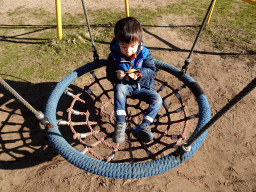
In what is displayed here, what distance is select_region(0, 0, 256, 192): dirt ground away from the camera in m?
1.86

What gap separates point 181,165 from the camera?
6.53ft

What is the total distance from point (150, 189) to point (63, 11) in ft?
15.9

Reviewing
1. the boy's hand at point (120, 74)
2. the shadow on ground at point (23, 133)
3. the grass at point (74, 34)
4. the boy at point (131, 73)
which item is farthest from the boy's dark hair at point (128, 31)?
the grass at point (74, 34)

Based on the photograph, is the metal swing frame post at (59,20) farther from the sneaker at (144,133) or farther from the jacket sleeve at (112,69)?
the sneaker at (144,133)

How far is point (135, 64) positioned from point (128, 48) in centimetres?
24

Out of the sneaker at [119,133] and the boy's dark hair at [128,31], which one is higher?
the boy's dark hair at [128,31]

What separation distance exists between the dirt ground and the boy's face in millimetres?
1330

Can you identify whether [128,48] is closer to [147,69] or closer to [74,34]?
[147,69]

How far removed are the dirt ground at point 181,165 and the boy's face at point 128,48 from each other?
1330mm

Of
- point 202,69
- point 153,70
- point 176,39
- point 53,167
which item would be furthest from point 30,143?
point 176,39

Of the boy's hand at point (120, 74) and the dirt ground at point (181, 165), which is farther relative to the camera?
the dirt ground at point (181, 165)

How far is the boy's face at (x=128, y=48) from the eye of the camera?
5.36 feet

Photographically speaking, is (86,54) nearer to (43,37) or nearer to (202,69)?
(43,37)

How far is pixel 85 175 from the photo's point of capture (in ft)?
6.33
